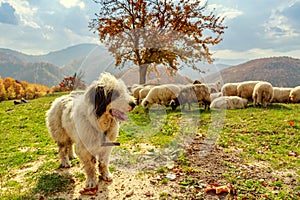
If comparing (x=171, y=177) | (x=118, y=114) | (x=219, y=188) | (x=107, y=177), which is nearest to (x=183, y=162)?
(x=171, y=177)

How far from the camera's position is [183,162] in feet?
19.2

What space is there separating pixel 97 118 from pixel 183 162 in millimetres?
2703

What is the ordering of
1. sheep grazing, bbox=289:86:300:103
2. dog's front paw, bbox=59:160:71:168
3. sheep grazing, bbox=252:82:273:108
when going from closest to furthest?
1. dog's front paw, bbox=59:160:71:168
2. sheep grazing, bbox=252:82:273:108
3. sheep grazing, bbox=289:86:300:103

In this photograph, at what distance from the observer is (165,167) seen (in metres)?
5.62

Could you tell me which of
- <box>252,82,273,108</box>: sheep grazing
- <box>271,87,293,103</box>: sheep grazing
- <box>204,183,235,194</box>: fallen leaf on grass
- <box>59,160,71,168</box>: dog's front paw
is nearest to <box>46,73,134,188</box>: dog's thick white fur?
<box>59,160,71,168</box>: dog's front paw

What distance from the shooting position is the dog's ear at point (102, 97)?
4180 mm

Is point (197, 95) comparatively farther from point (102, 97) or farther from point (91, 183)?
point (102, 97)

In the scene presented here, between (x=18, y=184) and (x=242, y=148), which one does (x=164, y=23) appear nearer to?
(x=242, y=148)

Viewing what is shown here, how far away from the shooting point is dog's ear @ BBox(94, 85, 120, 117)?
418cm

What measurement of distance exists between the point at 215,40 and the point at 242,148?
21.1m

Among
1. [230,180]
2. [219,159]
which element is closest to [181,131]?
[219,159]

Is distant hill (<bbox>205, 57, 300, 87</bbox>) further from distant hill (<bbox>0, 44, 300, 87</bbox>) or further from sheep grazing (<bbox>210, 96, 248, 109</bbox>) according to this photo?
sheep grazing (<bbox>210, 96, 248, 109</bbox>)

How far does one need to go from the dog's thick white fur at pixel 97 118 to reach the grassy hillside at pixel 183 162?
0.66m

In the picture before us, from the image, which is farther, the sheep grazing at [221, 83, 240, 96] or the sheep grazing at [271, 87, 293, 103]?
the sheep grazing at [221, 83, 240, 96]
